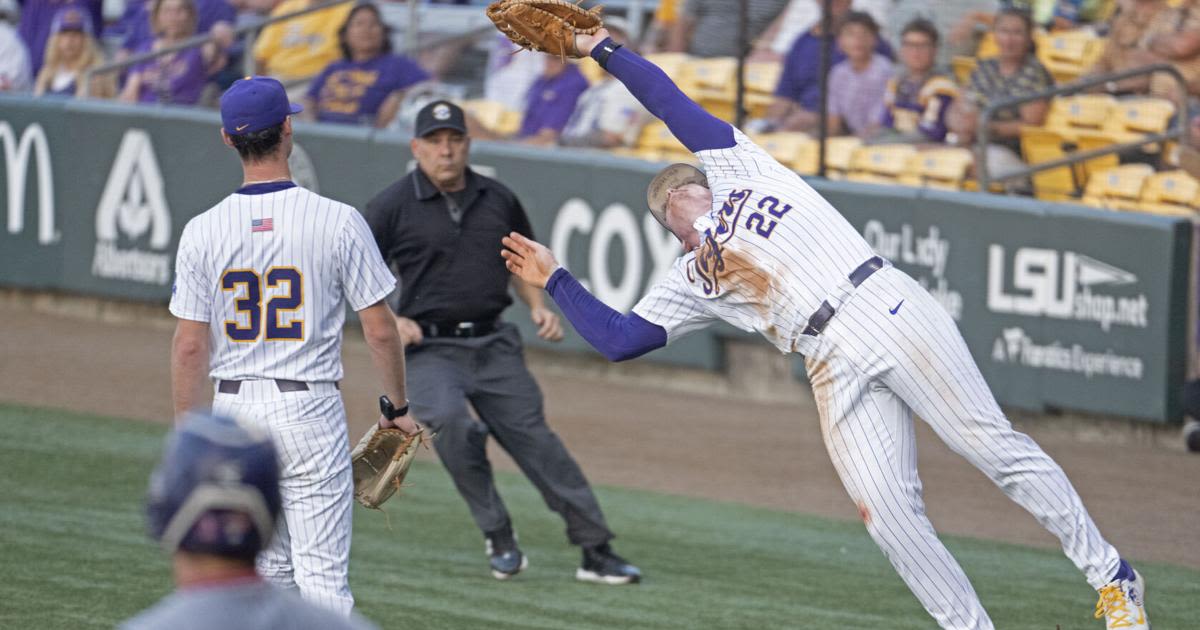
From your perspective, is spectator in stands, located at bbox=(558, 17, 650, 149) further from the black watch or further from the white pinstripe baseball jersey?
the black watch

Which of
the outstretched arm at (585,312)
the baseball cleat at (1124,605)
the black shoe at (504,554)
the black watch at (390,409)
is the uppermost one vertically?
the outstretched arm at (585,312)

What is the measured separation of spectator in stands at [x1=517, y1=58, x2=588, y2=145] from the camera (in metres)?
13.3

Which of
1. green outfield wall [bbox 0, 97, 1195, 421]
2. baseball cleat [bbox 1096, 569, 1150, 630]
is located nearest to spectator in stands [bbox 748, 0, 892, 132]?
green outfield wall [bbox 0, 97, 1195, 421]

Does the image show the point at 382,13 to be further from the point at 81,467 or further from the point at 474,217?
the point at 474,217

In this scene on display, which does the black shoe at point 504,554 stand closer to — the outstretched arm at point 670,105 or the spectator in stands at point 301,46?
the outstretched arm at point 670,105

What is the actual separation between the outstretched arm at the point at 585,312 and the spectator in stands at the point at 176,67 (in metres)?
9.85

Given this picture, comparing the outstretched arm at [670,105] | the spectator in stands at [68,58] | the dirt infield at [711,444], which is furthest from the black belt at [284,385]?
the spectator in stands at [68,58]

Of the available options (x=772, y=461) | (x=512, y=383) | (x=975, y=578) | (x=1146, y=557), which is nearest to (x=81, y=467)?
(x=512, y=383)

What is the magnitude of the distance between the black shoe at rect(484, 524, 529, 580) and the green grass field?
6 centimetres

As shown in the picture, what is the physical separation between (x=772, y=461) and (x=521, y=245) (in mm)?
5267

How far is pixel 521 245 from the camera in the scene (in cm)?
538

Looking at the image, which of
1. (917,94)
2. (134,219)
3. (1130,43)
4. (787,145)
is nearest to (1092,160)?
(1130,43)

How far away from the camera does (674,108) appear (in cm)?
534

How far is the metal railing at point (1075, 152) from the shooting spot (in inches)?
417
